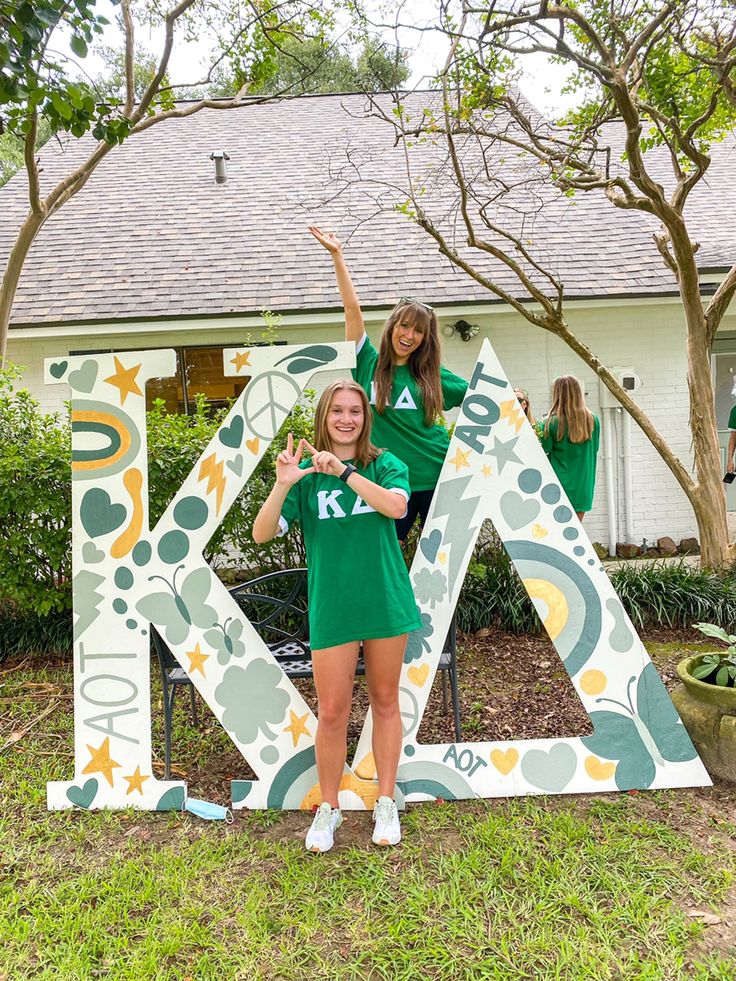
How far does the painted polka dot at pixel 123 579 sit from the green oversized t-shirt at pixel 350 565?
0.90 metres

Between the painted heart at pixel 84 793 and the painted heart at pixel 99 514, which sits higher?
the painted heart at pixel 99 514

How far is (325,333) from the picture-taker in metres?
8.00

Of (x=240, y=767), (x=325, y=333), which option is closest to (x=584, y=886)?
(x=240, y=767)

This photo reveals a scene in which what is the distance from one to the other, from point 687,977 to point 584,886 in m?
0.45

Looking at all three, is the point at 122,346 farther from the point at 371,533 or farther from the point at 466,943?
the point at 466,943

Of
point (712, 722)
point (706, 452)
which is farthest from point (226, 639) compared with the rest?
point (706, 452)

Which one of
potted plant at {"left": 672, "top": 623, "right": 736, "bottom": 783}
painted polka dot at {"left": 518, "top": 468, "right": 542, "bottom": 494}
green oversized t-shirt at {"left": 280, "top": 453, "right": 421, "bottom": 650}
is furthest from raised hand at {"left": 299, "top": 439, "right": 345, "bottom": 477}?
potted plant at {"left": 672, "top": 623, "right": 736, "bottom": 783}

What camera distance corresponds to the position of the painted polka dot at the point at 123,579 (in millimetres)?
3166

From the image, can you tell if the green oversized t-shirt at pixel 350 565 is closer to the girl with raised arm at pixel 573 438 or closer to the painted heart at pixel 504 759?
the painted heart at pixel 504 759

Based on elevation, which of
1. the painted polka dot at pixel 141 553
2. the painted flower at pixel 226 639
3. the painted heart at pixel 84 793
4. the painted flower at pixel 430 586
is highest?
the painted polka dot at pixel 141 553

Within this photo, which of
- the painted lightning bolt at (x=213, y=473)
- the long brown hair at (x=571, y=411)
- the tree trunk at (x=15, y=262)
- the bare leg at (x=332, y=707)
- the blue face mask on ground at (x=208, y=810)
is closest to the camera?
the bare leg at (x=332, y=707)

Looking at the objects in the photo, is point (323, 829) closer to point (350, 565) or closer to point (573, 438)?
point (350, 565)

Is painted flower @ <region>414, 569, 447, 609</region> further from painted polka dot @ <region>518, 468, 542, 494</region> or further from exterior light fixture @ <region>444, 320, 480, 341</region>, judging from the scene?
exterior light fixture @ <region>444, 320, 480, 341</region>

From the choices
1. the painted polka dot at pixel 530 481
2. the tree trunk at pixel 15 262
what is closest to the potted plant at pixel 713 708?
the painted polka dot at pixel 530 481
